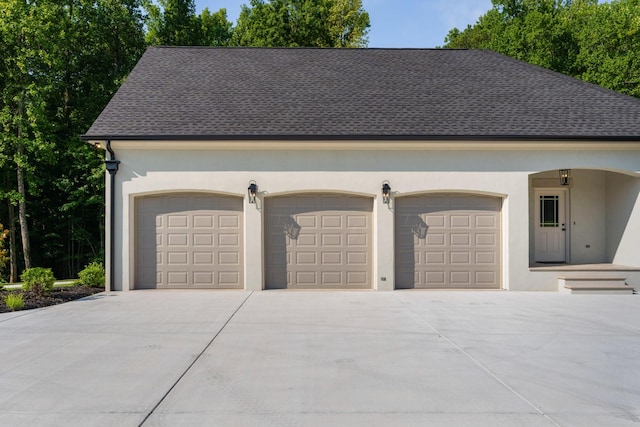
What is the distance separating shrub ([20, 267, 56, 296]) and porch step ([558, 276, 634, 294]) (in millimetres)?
12263

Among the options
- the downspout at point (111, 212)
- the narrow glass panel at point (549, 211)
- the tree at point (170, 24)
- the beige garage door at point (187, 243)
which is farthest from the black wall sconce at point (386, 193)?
the tree at point (170, 24)

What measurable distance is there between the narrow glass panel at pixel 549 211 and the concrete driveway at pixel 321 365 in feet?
14.0

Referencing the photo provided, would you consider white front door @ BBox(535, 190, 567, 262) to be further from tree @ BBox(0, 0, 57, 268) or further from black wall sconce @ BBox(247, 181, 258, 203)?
tree @ BBox(0, 0, 57, 268)

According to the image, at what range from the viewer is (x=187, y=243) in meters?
11.6

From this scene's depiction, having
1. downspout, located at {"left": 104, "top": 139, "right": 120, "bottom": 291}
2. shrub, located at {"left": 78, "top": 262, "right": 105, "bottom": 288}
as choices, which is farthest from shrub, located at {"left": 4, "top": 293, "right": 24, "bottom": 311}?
shrub, located at {"left": 78, "top": 262, "right": 105, "bottom": 288}

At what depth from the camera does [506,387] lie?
187 inches

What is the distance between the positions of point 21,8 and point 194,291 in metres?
14.9

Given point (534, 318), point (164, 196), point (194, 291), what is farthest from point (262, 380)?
point (164, 196)

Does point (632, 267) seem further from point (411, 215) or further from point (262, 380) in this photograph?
point (262, 380)

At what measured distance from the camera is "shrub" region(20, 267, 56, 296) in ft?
33.2

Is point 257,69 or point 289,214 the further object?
point 257,69

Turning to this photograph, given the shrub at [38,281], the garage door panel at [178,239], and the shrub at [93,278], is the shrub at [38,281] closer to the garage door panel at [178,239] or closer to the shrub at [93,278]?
the shrub at [93,278]

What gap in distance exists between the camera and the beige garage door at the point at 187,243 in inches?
456

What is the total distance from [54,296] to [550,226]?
1314 centimetres
